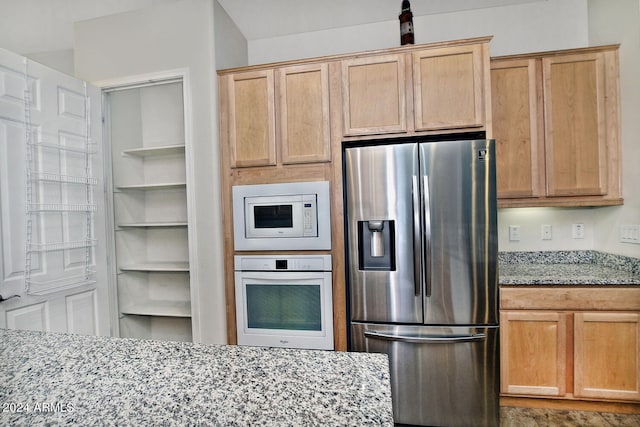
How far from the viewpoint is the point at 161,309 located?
2.53 m

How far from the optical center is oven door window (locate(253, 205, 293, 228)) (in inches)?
85.2

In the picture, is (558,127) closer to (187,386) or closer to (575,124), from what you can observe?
(575,124)

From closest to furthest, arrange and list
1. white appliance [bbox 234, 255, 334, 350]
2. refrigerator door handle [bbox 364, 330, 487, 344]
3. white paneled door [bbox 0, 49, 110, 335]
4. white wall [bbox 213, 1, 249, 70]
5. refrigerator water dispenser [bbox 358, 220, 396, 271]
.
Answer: white paneled door [bbox 0, 49, 110, 335] < refrigerator door handle [bbox 364, 330, 487, 344] < refrigerator water dispenser [bbox 358, 220, 396, 271] < white appliance [bbox 234, 255, 334, 350] < white wall [bbox 213, 1, 249, 70]

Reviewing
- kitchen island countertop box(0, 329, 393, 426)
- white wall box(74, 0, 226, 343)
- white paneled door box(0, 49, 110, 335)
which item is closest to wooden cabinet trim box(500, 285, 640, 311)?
kitchen island countertop box(0, 329, 393, 426)

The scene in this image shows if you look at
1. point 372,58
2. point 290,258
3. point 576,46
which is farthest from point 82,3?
point 576,46

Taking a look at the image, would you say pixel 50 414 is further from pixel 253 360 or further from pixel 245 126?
pixel 245 126

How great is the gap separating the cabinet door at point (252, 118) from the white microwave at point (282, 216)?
0.71 feet

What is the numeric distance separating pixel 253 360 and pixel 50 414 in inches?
14.7

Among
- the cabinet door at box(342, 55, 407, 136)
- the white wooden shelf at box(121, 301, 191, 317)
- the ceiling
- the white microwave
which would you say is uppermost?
the ceiling

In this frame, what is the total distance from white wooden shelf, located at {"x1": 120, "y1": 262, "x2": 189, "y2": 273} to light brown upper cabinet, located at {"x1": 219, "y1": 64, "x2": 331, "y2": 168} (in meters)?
0.95

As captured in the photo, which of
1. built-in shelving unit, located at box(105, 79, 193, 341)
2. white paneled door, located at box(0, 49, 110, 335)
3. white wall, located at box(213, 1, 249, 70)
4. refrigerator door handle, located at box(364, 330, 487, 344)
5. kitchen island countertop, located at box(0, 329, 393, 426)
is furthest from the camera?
built-in shelving unit, located at box(105, 79, 193, 341)

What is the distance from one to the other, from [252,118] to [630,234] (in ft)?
8.83

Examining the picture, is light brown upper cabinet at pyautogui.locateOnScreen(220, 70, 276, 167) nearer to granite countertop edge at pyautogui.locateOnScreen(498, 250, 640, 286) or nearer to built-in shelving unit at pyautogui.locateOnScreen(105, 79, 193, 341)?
built-in shelving unit at pyautogui.locateOnScreen(105, 79, 193, 341)

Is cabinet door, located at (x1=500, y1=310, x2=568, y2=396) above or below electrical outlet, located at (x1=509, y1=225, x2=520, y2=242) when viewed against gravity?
below
